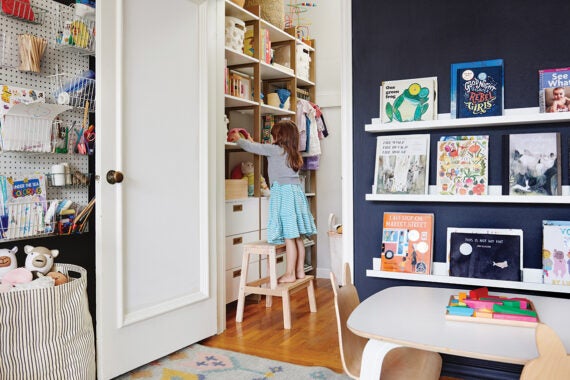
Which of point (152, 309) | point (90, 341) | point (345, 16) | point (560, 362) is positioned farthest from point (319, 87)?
point (560, 362)

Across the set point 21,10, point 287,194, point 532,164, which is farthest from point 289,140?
point 21,10

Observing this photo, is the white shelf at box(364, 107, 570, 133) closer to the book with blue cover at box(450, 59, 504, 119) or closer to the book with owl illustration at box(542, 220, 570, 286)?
the book with blue cover at box(450, 59, 504, 119)

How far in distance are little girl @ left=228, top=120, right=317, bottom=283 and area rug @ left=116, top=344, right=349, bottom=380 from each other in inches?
40.7

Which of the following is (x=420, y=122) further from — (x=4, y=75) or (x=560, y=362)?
(x=4, y=75)

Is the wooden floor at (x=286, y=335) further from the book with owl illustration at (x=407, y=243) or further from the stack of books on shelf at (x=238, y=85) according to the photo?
the stack of books on shelf at (x=238, y=85)

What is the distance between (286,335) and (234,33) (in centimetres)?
231

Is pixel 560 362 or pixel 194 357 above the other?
pixel 560 362

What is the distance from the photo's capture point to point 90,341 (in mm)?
1932

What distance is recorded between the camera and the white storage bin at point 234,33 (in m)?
3.70

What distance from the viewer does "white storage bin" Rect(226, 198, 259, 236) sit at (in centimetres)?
359

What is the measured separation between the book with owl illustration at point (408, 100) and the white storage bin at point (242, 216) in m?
1.58

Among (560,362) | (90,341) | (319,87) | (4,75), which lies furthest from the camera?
(319,87)

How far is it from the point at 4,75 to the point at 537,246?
97.4 inches

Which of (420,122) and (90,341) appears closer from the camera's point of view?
(90,341)
